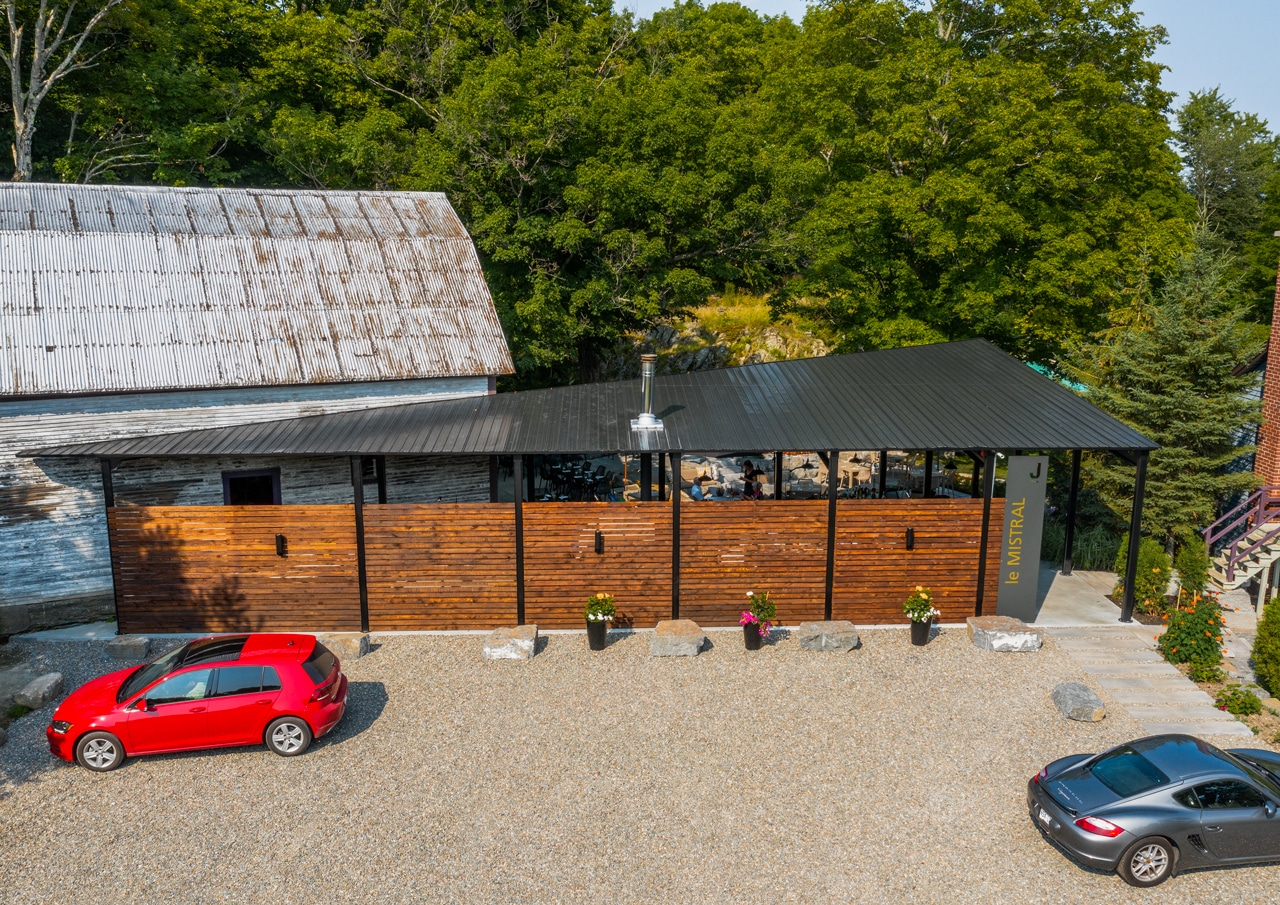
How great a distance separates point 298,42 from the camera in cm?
3584

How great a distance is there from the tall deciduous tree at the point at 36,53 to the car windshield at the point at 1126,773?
35663 millimetres

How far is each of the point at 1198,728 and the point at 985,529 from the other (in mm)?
4765

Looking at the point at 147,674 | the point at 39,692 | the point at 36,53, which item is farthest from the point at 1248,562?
the point at 36,53

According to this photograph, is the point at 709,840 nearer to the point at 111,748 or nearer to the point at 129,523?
the point at 111,748

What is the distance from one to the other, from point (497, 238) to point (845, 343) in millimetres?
12692

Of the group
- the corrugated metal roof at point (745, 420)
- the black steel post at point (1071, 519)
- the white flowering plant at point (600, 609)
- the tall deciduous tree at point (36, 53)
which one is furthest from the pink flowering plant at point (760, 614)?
the tall deciduous tree at point (36, 53)

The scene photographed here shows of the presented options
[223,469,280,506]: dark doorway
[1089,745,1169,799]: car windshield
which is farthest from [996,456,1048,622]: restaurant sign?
[223,469,280,506]: dark doorway

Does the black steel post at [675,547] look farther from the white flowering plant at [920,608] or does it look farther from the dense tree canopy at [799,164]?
the dense tree canopy at [799,164]

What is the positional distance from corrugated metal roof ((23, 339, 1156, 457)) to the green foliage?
3.92m

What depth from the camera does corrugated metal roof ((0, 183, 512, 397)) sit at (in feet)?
56.5

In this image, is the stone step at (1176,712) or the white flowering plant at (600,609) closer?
the stone step at (1176,712)

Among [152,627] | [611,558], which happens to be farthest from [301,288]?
[611,558]

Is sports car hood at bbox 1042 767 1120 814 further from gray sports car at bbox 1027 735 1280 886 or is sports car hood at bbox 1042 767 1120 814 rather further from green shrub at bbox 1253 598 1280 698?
green shrub at bbox 1253 598 1280 698

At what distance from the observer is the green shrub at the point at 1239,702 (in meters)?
14.0
